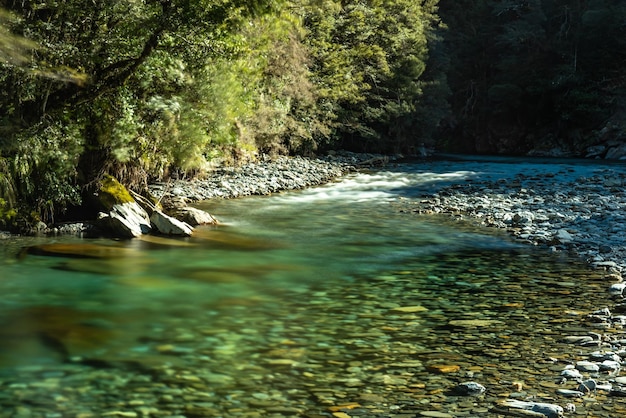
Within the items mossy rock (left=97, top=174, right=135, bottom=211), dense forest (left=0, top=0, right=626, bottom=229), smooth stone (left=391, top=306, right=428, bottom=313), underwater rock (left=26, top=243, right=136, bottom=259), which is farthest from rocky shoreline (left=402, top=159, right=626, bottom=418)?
mossy rock (left=97, top=174, right=135, bottom=211)

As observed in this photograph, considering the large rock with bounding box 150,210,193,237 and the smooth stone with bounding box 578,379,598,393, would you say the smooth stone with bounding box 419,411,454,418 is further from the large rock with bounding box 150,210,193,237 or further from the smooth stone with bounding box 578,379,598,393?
the large rock with bounding box 150,210,193,237

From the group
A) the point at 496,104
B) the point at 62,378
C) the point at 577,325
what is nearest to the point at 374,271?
the point at 577,325

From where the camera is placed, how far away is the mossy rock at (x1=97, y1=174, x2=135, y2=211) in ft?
47.1

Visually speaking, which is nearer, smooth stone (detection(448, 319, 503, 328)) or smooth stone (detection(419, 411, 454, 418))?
smooth stone (detection(419, 411, 454, 418))

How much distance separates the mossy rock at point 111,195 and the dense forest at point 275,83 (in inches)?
19.6

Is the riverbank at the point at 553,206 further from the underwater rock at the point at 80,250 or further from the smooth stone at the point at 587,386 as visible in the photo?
the underwater rock at the point at 80,250

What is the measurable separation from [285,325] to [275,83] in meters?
19.9

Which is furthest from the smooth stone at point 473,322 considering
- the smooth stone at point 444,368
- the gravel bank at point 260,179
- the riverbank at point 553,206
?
the gravel bank at point 260,179

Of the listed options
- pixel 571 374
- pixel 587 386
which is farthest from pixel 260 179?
pixel 587 386

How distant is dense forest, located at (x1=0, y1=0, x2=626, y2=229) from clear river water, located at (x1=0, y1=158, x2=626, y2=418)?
8.41 feet

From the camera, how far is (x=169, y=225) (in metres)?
13.8

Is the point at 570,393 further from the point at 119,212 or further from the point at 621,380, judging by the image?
the point at 119,212

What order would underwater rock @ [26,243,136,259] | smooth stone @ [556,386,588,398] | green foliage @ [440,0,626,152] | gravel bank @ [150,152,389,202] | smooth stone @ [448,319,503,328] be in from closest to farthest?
smooth stone @ [556,386,588,398] < smooth stone @ [448,319,503,328] < underwater rock @ [26,243,136,259] < gravel bank @ [150,152,389,202] < green foliage @ [440,0,626,152]

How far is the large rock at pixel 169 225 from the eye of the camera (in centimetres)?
1365
